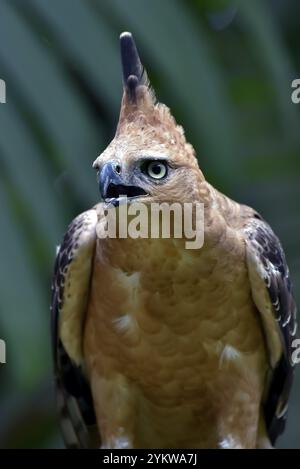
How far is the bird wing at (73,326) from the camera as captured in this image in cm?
290

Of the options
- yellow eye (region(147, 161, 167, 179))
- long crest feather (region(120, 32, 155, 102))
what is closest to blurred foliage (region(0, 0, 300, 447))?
long crest feather (region(120, 32, 155, 102))

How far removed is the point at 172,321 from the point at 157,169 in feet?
1.85

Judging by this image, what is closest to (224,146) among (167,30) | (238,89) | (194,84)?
(194,84)

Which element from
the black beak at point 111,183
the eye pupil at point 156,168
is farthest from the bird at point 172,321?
the black beak at point 111,183

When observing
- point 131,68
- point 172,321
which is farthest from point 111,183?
point 172,321

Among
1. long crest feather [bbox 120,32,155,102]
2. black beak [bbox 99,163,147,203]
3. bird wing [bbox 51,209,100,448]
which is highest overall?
long crest feather [bbox 120,32,155,102]

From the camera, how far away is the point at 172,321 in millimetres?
2764

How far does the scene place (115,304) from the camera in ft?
9.23

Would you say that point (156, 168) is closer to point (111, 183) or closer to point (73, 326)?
point (111, 183)

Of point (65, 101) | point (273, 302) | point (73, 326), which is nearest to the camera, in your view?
point (65, 101)

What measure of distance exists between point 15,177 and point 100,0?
58 centimetres

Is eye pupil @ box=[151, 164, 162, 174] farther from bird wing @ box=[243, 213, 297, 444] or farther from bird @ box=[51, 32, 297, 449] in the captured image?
bird wing @ box=[243, 213, 297, 444]

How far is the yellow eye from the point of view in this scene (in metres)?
2.37
